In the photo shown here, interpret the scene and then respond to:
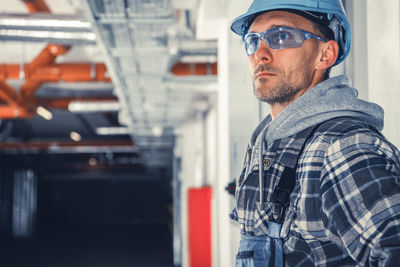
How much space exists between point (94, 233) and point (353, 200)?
1676 cm

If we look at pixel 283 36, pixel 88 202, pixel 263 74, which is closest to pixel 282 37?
pixel 283 36

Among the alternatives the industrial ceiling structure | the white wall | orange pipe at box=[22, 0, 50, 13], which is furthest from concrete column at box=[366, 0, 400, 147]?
orange pipe at box=[22, 0, 50, 13]

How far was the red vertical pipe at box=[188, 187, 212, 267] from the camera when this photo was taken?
19.3 ft

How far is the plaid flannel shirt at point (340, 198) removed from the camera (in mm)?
803

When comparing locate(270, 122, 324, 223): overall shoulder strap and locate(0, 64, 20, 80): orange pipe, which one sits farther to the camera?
locate(0, 64, 20, 80): orange pipe

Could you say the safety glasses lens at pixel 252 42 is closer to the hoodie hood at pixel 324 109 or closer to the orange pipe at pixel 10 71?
the hoodie hood at pixel 324 109

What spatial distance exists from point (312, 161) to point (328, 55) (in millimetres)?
378

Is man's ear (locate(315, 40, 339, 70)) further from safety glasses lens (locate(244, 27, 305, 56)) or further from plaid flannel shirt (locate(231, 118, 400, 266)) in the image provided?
plaid flannel shirt (locate(231, 118, 400, 266))

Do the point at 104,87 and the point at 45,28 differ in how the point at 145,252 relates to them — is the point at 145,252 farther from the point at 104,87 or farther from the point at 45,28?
the point at 45,28

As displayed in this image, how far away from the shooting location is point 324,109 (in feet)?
3.30

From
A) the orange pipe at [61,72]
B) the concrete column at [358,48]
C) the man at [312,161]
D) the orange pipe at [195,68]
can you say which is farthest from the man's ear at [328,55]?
the orange pipe at [61,72]

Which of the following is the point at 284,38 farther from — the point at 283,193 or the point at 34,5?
the point at 34,5

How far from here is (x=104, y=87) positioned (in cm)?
789

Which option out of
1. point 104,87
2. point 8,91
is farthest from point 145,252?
point 8,91
